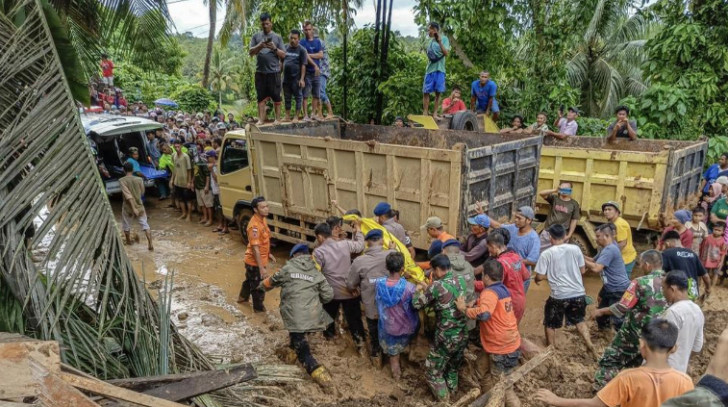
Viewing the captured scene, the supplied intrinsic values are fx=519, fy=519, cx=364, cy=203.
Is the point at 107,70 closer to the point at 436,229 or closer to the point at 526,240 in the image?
the point at 436,229

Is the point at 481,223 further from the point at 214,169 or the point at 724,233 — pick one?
the point at 214,169

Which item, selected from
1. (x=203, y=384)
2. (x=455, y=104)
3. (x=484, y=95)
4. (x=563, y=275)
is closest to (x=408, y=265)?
(x=563, y=275)

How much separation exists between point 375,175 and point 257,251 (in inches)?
63.4

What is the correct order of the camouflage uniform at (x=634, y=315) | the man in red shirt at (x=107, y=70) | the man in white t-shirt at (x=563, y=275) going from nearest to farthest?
1. the camouflage uniform at (x=634, y=315)
2. the man in white t-shirt at (x=563, y=275)
3. the man in red shirt at (x=107, y=70)

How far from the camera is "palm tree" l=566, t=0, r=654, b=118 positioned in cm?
1548

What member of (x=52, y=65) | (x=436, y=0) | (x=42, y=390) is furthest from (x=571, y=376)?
(x=436, y=0)

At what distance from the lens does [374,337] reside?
5.01 meters

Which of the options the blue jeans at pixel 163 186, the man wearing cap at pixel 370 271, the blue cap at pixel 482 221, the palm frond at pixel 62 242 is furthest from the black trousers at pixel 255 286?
the blue jeans at pixel 163 186

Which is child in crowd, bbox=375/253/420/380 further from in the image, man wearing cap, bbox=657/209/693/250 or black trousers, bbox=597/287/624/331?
man wearing cap, bbox=657/209/693/250

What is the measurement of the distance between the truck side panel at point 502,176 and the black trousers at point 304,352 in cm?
204

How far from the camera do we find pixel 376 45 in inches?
463

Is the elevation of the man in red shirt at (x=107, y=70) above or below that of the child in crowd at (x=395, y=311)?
above

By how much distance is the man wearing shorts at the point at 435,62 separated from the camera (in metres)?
9.30

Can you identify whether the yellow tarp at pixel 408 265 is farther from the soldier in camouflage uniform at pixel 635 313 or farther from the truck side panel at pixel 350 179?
the soldier in camouflage uniform at pixel 635 313
